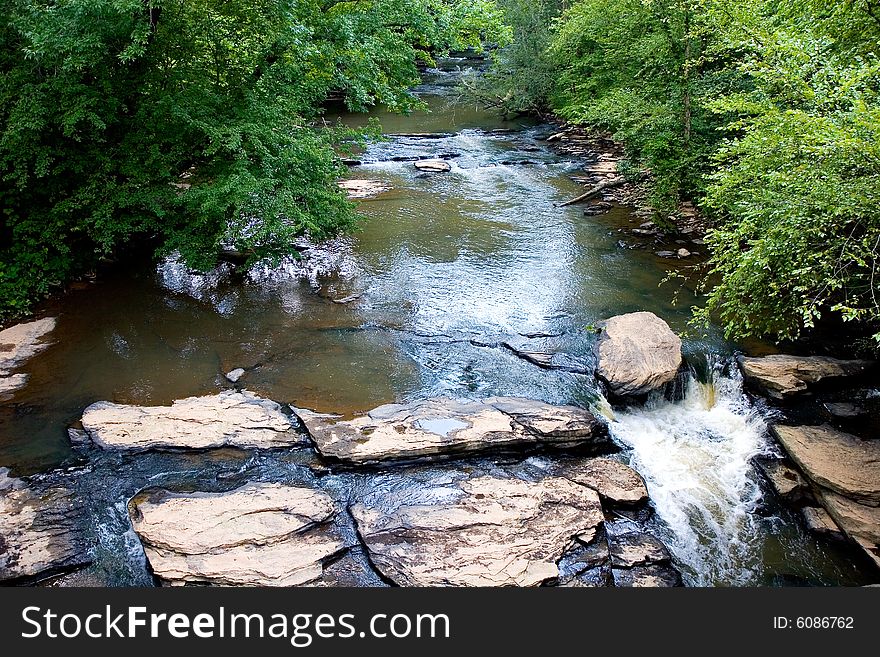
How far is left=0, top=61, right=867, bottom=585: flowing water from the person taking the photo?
20.1 ft

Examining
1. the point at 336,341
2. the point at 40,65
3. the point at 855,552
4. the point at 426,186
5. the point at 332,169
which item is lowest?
the point at 855,552

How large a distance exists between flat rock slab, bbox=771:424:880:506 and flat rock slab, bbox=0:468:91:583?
7171 millimetres

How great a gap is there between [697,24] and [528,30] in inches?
470

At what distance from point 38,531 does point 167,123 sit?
6.25m

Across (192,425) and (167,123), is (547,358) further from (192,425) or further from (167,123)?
(167,123)

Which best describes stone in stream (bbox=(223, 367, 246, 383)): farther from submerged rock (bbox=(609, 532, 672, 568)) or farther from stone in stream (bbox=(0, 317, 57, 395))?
submerged rock (bbox=(609, 532, 672, 568))

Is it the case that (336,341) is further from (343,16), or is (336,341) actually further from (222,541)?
(343,16)

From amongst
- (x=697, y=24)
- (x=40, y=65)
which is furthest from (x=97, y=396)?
(x=697, y=24)

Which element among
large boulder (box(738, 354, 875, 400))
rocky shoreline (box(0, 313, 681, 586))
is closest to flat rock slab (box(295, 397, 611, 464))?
rocky shoreline (box(0, 313, 681, 586))

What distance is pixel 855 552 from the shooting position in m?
5.76

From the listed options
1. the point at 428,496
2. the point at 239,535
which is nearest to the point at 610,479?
the point at 428,496

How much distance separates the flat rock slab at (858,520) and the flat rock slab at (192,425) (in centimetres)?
553

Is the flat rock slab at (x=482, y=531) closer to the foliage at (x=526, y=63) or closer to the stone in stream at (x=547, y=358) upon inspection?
the stone in stream at (x=547, y=358)

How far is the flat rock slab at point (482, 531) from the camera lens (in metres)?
5.27
